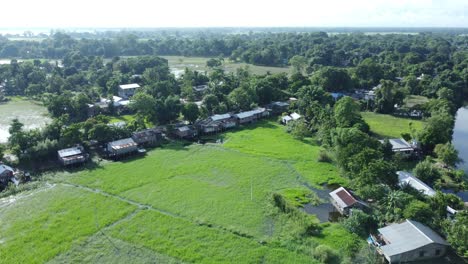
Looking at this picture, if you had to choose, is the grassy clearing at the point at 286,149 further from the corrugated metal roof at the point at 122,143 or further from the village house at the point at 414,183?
the corrugated metal roof at the point at 122,143

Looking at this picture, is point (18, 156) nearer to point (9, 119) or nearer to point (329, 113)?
point (9, 119)

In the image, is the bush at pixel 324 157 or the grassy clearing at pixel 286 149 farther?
the bush at pixel 324 157

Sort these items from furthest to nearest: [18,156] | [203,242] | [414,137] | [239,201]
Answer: [414,137], [18,156], [239,201], [203,242]


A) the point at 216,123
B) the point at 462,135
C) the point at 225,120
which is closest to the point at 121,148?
the point at 216,123

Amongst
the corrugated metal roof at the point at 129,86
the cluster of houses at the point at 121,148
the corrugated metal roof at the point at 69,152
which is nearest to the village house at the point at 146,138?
the cluster of houses at the point at 121,148

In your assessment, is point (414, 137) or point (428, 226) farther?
point (414, 137)

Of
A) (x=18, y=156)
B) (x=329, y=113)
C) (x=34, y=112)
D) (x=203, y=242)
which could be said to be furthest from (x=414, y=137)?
(x=34, y=112)
